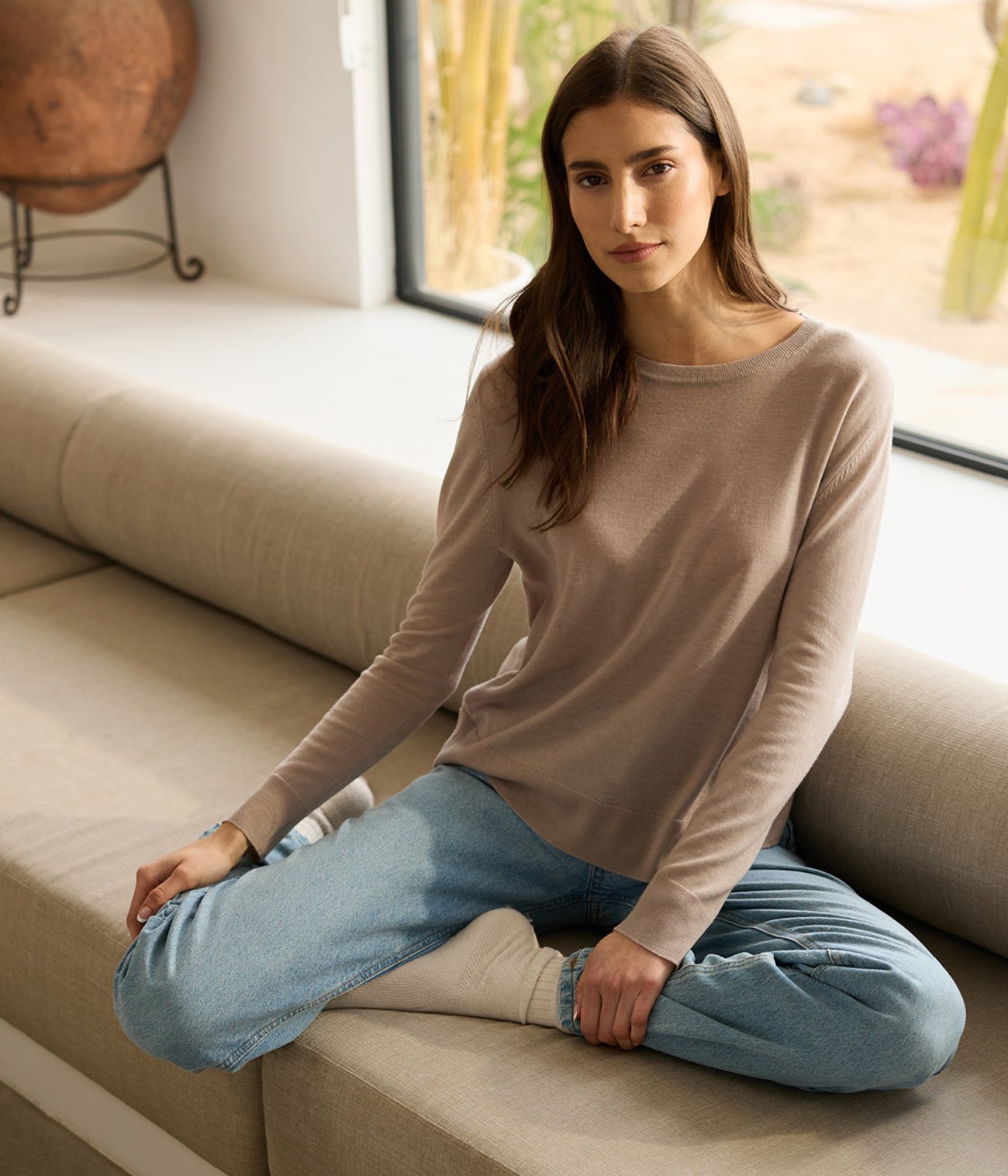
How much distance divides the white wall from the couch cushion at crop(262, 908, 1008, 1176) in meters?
2.19

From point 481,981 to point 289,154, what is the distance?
2.31 m

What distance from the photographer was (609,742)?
134cm

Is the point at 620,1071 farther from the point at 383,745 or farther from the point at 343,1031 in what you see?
the point at 383,745

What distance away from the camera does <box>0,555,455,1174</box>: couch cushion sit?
141 centimetres

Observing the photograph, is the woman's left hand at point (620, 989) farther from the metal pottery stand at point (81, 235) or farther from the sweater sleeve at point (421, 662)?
the metal pottery stand at point (81, 235)

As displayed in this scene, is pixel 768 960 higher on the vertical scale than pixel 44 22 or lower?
lower

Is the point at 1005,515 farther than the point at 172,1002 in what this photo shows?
Yes

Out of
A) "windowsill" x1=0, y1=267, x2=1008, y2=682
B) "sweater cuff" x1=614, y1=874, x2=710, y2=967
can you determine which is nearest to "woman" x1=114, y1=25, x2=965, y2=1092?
"sweater cuff" x1=614, y1=874, x2=710, y2=967

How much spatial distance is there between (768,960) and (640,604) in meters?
0.31

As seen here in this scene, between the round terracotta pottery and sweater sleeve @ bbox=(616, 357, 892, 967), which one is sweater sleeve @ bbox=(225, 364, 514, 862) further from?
the round terracotta pottery

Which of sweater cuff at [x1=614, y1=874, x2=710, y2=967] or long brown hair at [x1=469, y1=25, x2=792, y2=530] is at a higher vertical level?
long brown hair at [x1=469, y1=25, x2=792, y2=530]

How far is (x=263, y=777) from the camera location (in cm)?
166

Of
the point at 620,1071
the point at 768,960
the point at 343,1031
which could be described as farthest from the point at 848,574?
the point at 343,1031

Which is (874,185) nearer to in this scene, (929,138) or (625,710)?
(929,138)
